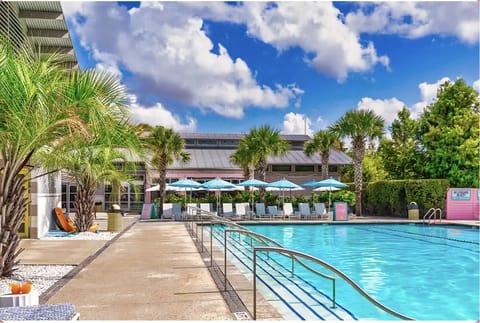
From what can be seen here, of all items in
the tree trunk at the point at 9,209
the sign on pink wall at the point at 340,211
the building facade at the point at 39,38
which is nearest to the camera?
the tree trunk at the point at 9,209

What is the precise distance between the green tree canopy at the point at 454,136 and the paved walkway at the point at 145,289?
25.6m

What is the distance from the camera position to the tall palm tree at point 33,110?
824cm

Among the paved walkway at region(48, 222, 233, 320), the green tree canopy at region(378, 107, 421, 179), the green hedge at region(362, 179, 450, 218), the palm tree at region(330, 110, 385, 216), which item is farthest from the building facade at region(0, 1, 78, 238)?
the green tree canopy at region(378, 107, 421, 179)

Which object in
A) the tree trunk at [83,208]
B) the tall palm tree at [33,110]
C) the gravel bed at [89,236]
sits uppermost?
the tall palm tree at [33,110]

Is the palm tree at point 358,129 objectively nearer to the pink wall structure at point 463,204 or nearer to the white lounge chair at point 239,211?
the pink wall structure at point 463,204

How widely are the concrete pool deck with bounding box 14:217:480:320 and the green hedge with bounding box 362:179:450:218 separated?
64.1 feet

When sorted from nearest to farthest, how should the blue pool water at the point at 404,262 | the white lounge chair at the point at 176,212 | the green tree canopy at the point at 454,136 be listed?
1. the blue pool water at the point at 404,262
2. the white lounge chair at the point at 176,212
3. the green tree canopy at the point at 454,136

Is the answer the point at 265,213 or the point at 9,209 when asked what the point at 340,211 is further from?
the point at 9,209

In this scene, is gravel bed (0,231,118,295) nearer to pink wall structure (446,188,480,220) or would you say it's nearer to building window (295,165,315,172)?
pink wall structure (446,188,480,220)

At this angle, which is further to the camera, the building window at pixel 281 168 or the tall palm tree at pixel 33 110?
the building window at pixel 281 168

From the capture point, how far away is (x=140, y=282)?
9156 millimetres

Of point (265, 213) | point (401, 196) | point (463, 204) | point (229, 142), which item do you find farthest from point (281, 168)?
point (463, 204)

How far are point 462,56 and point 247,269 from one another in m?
24.3

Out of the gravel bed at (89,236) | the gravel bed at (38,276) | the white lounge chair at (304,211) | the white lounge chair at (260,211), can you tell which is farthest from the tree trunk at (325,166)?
the gravel bed at (38,276)
